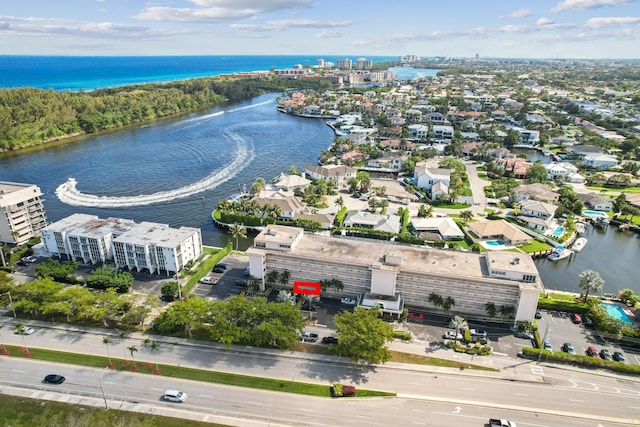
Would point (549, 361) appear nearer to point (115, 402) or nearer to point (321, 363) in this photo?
point (321, 363)

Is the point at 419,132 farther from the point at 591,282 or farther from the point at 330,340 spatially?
the point at 330,340

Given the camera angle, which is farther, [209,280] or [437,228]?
[437,228]

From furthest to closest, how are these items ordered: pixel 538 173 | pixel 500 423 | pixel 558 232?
pixel 538 173 → pixel 558 232 → pixel 500 423

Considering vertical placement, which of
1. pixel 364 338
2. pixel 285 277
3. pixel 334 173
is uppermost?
pixel 334 173

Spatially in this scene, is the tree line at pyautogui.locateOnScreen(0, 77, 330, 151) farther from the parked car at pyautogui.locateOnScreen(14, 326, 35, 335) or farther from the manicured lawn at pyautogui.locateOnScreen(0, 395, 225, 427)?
the manicured lawn at pyautogui.locateOnScreen(0, 395, 225, 427)

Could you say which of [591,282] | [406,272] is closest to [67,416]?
[406,272]

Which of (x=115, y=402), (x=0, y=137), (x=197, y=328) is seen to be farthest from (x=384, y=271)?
(x=0, y=137)
